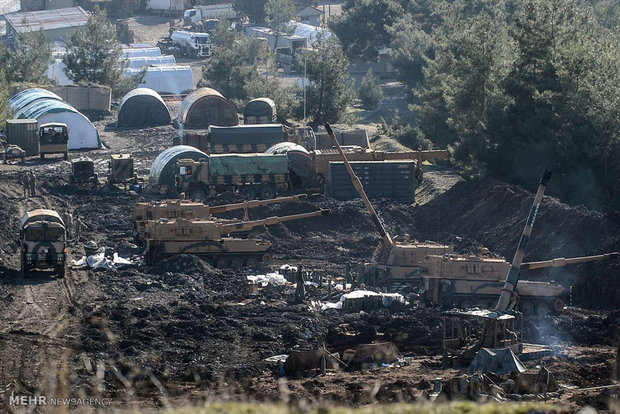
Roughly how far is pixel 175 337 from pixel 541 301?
1059 cm

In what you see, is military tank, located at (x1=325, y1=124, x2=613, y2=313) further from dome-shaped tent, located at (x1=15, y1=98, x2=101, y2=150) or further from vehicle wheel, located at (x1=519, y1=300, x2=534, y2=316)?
dome-shaped tent, located at (x1=15, y1=98, x2=101, y2=150)

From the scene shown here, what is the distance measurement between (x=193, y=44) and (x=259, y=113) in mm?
37850

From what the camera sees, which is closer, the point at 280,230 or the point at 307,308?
the point at 307,308

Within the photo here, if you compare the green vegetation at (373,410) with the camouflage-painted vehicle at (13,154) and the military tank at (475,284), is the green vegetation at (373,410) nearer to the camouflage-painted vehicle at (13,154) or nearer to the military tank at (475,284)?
the military tank at (475,284)

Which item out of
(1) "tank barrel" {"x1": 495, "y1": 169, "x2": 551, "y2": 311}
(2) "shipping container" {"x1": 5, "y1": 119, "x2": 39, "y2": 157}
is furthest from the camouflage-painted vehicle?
(1) "tank barrel" {"x1": 495, "y1": 169, "x2": 551, "y2": 311}

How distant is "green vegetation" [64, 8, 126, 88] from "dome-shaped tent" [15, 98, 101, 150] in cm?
1577

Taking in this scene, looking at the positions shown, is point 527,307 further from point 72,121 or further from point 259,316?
point 72,121

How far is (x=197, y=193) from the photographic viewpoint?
50156 millimetres

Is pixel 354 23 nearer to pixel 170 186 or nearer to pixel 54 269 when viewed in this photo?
pixel 170 186

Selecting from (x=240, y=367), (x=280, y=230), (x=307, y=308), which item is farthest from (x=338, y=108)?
(x=240, y=367)

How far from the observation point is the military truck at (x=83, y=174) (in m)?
52.6

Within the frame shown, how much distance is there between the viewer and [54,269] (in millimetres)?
37344

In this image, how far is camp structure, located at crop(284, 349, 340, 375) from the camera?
26.3 meters

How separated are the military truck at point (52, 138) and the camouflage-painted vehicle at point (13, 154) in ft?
3.14
